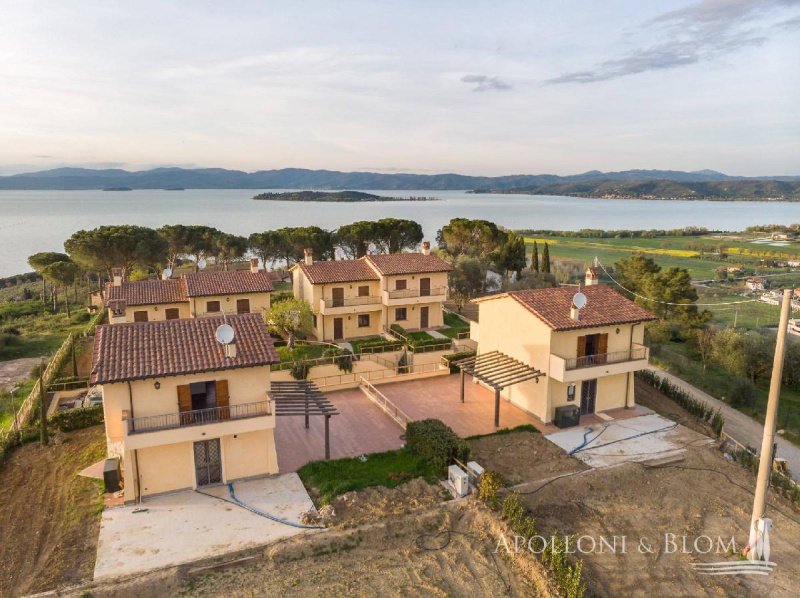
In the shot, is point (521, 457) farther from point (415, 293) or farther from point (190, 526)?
point (415, 293)

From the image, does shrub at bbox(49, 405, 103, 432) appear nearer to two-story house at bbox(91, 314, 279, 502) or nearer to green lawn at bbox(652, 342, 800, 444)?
two-story house at bbox(91, 314, 279, 502)

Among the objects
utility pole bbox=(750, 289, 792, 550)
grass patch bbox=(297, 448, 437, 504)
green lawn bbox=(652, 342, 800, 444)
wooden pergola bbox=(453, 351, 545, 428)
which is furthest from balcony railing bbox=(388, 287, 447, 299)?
utility pole bbox=(750, 289, 792, 550)

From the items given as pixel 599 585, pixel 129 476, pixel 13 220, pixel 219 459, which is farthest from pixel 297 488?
pixel 13 220

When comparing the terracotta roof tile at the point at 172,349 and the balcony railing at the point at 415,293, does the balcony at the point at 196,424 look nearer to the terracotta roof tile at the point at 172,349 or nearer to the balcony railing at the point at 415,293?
the terracotta roof tile at the point at 172,349

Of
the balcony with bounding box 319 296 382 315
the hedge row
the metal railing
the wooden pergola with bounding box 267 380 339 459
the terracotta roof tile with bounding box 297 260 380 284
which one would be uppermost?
the terracotta roof tile with bounding box 297 260 380 284

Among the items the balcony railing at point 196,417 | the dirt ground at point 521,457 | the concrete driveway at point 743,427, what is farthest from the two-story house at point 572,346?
the balcony railing at point 196,417

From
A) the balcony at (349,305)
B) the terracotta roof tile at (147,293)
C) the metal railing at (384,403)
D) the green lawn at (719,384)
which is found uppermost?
the terracotta roof tile at (147,293)
